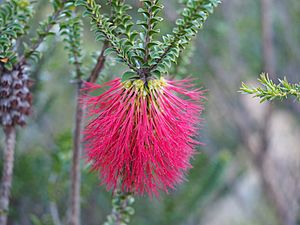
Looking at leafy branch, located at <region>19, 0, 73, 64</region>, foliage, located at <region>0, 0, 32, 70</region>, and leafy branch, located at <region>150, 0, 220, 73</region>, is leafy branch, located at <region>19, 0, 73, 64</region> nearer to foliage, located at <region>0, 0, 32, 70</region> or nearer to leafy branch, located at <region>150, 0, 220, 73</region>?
foliage, located at <region>0, 0, 32, 70</region>

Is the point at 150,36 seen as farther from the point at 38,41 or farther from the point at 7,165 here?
the point at 7,165

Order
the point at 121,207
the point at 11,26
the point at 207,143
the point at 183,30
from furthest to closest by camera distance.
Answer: the point at 207,143
the point at 121,207
the point at 11,26
the point at 183,30

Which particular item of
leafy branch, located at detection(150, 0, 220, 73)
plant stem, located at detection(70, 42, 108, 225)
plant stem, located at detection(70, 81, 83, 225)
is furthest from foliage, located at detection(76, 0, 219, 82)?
plant stem, located at detection(70, 81, 83, 225)

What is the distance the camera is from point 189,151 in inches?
38.2

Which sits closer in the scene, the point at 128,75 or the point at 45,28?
the point at 128,75

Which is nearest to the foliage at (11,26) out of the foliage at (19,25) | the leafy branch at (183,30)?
the foliage at (19,25)

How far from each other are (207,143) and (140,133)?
2.13 meters

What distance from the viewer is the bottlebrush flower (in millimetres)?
868

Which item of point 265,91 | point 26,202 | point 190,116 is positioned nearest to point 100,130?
point 190,116

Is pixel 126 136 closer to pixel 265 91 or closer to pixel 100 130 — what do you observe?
pixel 100 130

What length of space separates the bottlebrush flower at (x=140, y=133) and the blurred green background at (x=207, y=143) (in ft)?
0.84

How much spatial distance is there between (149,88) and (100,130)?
15 cm

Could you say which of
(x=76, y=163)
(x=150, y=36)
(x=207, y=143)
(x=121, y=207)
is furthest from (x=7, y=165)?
(x=207, y=143)

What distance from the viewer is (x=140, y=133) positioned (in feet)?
2.82
